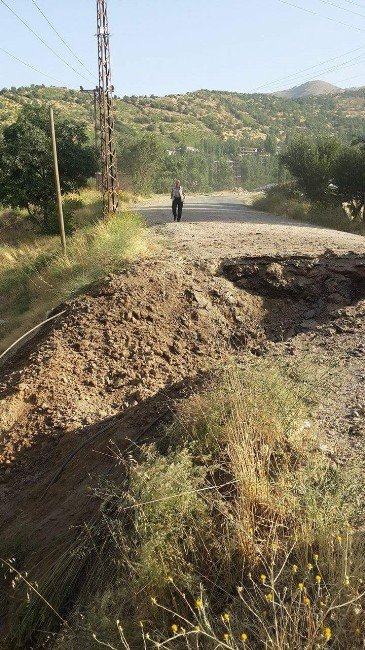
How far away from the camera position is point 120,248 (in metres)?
9.92

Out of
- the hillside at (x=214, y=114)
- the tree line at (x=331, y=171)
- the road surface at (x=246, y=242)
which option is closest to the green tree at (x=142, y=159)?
the tree line at (x=331, y=171)

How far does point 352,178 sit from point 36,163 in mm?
14065

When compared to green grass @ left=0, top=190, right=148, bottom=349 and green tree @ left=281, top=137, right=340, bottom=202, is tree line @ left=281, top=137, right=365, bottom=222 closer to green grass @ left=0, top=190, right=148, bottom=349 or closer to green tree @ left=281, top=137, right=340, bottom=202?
green tree @ left=281, top=137, right=340, bottom=202

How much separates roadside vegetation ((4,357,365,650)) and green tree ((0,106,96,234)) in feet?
62.9

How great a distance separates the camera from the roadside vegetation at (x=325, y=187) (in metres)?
21.7

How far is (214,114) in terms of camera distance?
101m

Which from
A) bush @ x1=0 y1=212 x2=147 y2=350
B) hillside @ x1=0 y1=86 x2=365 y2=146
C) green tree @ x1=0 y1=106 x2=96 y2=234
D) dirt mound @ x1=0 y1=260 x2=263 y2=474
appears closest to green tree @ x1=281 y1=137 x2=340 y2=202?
green tree @ x1=0 y1=106 x2=96 y2=234

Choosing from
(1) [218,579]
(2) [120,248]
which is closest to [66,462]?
(1) [218,579]

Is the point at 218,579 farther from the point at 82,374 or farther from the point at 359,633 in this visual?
the point at 82,374

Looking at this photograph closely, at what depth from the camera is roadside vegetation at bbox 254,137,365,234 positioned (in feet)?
71.3

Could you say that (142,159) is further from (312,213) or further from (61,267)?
(61,267)

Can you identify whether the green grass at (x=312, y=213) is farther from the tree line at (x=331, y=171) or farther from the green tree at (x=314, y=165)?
the green tree at (x=314, y=165)

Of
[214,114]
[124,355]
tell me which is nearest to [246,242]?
[124,355]

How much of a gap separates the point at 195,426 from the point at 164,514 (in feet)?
3.26
